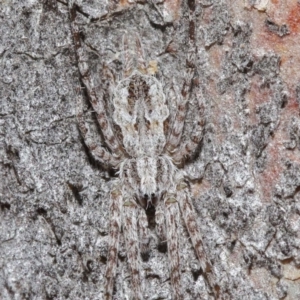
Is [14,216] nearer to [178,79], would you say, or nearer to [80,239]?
[80,239]

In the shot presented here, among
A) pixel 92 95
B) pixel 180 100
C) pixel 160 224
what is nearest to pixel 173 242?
pixel 160 224

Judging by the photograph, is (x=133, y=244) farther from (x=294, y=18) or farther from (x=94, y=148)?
(x=294, y=18)

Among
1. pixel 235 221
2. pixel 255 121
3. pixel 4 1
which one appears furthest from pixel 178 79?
pixel 4 1

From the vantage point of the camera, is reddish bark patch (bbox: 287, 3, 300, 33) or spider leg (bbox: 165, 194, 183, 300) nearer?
reddish bark patch (bbox: 287, 3, 300, 33)

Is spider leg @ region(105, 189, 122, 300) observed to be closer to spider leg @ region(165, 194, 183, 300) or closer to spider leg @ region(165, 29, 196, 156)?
spider leg @ region(165, 194, 183, 300)

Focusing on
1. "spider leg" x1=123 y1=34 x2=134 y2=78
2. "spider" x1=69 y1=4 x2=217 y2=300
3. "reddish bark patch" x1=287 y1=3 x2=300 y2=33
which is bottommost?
"spider" x1=69 y1=4 x2=217 y2=300

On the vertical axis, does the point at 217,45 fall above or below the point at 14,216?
above

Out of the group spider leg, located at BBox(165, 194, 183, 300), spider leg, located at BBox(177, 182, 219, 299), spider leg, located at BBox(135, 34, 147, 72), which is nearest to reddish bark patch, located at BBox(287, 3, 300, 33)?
spider leg, located at BBox(135, 34, 147, 72)
